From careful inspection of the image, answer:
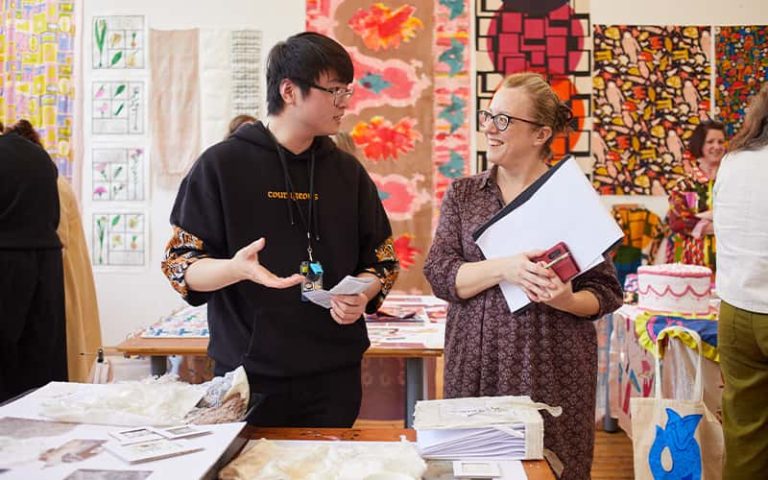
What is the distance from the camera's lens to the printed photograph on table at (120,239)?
17.5ft

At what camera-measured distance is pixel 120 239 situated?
533 centimetres

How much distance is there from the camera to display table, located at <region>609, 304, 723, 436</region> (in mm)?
2691

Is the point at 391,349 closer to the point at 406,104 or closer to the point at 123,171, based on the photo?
the point at 406,104

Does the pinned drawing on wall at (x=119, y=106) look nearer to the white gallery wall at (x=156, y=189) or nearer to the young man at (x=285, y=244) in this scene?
the white gallery wall at (x=156, y=189)

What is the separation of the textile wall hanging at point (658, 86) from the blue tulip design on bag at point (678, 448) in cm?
318

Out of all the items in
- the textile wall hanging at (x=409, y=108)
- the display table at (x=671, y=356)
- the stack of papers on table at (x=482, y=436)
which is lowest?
the display table at (x=671, y=356)

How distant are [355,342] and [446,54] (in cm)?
395

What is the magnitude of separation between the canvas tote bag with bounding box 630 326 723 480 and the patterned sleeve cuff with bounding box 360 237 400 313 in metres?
1.04

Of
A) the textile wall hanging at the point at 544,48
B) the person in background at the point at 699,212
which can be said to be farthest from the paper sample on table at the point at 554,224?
the textile wall hanging at the point at 544,48

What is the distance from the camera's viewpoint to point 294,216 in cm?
161

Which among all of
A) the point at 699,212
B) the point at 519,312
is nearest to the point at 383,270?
the point at 519,312

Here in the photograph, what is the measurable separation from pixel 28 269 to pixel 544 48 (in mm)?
3835

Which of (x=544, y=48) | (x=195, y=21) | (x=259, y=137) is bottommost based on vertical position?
(x=259, y=137)

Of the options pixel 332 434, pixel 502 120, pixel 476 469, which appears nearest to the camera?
pixel 476 469
